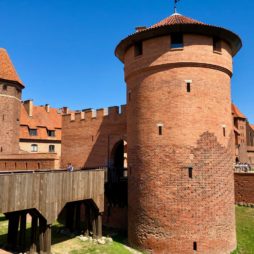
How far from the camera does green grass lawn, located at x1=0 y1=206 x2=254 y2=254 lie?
44.1ft

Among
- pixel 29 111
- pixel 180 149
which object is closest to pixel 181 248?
pixel 180 149

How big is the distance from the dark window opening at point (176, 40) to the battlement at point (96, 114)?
5.90 m

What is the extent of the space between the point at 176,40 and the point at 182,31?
20.0 inches

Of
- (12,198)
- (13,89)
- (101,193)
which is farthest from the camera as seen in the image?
(13,89)

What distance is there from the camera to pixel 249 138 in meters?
52.1

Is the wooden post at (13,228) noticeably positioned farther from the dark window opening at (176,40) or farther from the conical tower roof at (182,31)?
the dark window opening at (176,40)

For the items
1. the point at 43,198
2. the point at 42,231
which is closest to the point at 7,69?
the point at 43,198

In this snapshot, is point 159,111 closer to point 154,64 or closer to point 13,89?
point 154,64

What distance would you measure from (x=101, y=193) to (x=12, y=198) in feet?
18.6

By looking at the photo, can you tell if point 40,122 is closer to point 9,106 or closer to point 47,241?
point 9,106

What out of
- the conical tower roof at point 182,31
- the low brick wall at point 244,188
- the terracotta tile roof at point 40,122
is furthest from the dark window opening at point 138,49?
the terracotta tile roof at point 40,122

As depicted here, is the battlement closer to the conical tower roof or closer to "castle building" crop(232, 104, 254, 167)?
the conical tower roof

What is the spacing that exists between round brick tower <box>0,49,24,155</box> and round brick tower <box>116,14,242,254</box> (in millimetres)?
17435

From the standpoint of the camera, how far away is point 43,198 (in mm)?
12094
